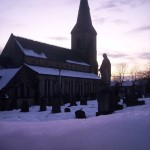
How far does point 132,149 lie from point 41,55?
37.9m

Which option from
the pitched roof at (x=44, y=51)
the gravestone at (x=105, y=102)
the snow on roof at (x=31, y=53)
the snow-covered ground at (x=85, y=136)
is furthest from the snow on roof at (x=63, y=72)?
the snow-covered ground at (x=85, y=136)

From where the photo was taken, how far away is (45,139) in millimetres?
6113

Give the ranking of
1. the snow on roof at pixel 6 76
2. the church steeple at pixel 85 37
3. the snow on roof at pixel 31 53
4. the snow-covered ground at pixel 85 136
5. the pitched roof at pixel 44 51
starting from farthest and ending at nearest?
the church steeple at pixel 85 37, the pitched roof at pixel 44 51, the snow on roof at pixel 31 53, the snow on roof at pixel 6 76, the snow-covered ground at pixel 85 136

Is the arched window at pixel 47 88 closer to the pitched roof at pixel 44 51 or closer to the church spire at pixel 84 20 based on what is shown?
the pitched roof at pixel 44 51

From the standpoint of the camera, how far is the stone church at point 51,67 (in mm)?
30516

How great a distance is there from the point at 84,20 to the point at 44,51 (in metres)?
11.7

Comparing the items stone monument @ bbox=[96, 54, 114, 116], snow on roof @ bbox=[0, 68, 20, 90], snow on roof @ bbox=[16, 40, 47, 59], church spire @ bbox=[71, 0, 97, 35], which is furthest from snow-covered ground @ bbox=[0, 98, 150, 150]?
church spire @ bbox=[71, 0, 97, 35]

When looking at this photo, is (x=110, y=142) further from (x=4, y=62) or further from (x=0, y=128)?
(x=4, y=62)

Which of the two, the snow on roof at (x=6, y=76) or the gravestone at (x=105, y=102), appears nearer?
the gravestone at (x=105, y=102)

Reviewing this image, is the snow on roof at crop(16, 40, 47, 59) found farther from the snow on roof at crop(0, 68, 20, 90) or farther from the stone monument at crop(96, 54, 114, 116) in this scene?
the stone monument at crop(96, 54, 114, 116)

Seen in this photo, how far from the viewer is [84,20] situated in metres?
50.6

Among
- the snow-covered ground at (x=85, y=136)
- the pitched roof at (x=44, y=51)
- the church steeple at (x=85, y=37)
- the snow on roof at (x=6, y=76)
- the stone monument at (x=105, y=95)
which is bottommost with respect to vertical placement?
the snow-covered ground at (x=85, y=136)

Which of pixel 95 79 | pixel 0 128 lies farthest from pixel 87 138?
pixel 95 79

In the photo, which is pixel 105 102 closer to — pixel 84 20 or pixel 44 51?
pixel 44 51
